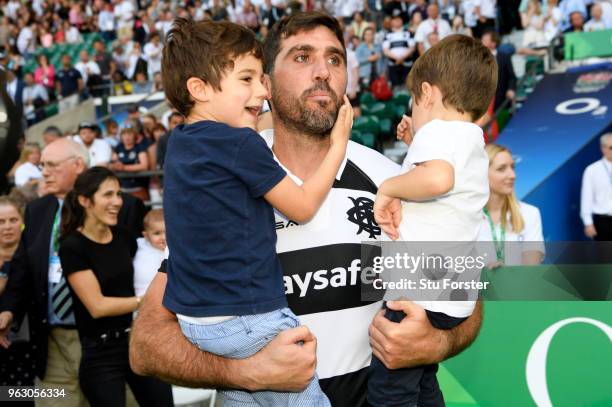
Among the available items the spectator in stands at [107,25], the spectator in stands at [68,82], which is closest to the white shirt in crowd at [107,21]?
the spectator in stands at [107,25]

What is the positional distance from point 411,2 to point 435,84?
40.5ft

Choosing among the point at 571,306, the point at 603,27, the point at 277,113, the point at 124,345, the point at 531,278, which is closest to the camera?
the point at 277,113

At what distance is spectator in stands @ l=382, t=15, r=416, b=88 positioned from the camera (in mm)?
12711

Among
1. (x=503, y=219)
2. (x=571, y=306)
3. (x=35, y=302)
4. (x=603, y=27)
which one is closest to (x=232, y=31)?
(x=571, y=306)

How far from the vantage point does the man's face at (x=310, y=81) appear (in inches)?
104

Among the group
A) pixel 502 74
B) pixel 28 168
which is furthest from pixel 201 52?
pixel 28 168

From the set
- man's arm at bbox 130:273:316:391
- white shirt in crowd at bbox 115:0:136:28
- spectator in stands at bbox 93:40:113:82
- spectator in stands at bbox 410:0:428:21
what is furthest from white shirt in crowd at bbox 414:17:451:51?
man's arm at bbox 130:273:316:391

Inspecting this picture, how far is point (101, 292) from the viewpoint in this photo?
439 centimetres

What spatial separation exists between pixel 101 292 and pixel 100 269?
134 millimetres

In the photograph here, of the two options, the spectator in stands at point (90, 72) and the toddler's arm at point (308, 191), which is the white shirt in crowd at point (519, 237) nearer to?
the toddler's arm at point (308, 191)

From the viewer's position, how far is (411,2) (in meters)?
14.3

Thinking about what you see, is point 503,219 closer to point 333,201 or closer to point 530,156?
point 333,201

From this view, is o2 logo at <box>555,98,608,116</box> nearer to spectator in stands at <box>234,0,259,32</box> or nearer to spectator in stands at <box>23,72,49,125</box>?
spectator in stands at <box>234,0,259,32</box>

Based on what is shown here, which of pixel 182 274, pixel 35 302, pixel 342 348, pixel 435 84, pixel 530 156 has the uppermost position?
pixel 435 84
